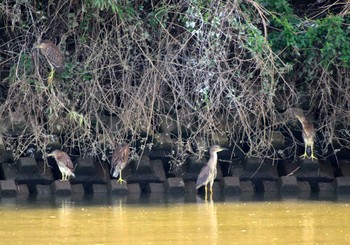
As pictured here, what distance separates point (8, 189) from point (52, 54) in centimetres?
182

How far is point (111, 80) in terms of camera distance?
15.3 meters

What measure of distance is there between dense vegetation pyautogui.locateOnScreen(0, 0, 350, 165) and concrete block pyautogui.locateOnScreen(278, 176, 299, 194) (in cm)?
45

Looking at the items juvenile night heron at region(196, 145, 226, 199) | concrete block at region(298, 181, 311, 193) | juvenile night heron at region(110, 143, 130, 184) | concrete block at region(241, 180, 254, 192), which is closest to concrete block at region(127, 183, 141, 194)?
juvenile night heron at region(110, 143, 130, 184)

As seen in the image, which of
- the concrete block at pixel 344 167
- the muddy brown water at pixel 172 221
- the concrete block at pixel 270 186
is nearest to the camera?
the muddy brown water at pixel 172 221

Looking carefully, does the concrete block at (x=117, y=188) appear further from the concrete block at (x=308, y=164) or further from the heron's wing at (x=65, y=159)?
the concrete block at (x=308, y=164)

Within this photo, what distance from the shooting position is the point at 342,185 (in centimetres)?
1571

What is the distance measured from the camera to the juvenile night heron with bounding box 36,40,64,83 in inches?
576

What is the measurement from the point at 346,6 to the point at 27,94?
443 cm

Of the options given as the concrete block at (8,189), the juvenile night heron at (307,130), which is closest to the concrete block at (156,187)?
the concrete block at (8,189)

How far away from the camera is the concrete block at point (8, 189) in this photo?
14570 millimetres

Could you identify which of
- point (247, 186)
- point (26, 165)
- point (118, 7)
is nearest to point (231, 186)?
point (247, 186)

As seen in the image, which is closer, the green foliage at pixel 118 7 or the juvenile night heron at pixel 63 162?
the green foliage at pixel 118 7

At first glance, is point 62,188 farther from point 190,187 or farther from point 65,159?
point 190,187

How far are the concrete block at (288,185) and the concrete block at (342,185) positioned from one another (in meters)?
0.57
